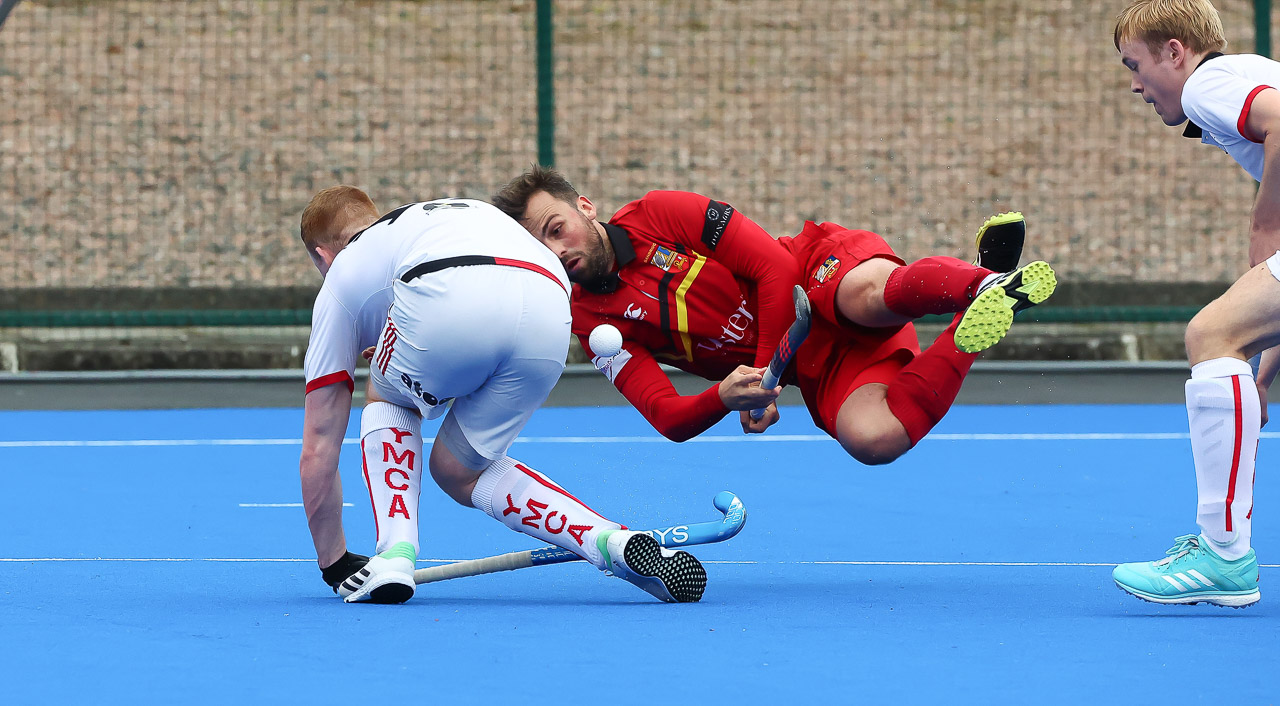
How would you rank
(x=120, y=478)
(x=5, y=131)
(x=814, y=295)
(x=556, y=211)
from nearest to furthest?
(x=556, y=211) → (x=814, y=295) → (x=120, y=478) → (x=5, y=131)

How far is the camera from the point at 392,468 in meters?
3.49

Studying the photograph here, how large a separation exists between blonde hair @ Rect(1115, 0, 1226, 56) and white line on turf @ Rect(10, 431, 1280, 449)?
3513 millimetres

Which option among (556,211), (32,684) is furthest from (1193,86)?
(32,684)

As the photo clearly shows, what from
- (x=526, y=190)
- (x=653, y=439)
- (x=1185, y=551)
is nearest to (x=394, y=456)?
(x=526, y=190)

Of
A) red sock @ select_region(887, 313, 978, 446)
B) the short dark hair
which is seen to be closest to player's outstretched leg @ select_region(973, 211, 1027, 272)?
red sock @ select_region(887, 313, 978, 446)

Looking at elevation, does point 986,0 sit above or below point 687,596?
above

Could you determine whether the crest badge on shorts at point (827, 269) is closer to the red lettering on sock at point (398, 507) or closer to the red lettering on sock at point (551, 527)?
the red lettering on sock at point (551, 527)

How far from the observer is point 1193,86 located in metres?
3.28

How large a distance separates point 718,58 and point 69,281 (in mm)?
5141

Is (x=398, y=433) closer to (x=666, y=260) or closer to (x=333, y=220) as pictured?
(x=333, y=220)

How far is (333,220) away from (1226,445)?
2.22 meters

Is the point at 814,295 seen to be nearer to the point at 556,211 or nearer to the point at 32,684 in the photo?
the point at 556,211

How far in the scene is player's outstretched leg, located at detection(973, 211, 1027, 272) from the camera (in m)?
3.85

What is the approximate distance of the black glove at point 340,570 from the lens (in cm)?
350
